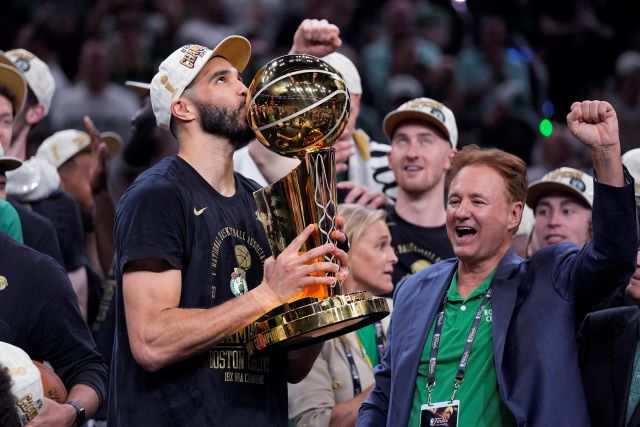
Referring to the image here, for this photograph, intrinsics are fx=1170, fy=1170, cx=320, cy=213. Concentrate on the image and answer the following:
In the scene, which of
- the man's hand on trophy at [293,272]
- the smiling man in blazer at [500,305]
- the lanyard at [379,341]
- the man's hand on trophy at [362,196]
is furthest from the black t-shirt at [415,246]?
the man's hand on trophy at [293,272]

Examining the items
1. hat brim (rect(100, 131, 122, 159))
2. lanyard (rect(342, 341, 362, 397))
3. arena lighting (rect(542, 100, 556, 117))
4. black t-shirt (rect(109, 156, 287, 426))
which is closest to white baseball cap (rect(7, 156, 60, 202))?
hat brim (rect(100, 131, 122, 159))

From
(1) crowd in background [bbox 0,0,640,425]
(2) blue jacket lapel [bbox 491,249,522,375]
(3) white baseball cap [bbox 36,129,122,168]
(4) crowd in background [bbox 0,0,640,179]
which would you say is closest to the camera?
(2) blue jacket lapel [bbox 491,249,522,375]

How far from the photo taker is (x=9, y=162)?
16.0ft

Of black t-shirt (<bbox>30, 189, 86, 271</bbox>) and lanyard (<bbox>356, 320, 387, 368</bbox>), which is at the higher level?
black t-shirt (<bbox>30, 189, 86, 271</bbox>)

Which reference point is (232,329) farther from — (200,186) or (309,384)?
(309,384)

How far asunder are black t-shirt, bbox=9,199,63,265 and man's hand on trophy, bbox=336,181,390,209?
1.59 m

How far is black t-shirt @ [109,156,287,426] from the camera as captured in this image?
394 centimetres

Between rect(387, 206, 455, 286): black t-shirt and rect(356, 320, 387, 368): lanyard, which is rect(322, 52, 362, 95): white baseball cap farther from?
rect(356, 320, 387, 368): lanyard

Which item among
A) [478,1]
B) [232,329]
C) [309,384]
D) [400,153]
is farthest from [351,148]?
[478,1]

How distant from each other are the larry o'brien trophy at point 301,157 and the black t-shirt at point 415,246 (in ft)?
7.03

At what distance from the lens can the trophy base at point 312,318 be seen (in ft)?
12.2

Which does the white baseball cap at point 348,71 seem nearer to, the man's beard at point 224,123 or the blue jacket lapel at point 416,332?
the blue jacket lapel at point 416,332

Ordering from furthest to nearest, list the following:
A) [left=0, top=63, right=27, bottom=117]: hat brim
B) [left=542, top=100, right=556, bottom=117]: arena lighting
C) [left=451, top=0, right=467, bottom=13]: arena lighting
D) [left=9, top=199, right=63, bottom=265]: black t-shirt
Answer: [left=451, top=0, right=467, bottom=13]: arena lighting, [left=542, top=100, right=556, bottom=117]: arena lighting, [left=0, top=63, right=27, bottom=117]: hat brim, [left=9, top=199, right=63, bottom=265]: black t-shirt

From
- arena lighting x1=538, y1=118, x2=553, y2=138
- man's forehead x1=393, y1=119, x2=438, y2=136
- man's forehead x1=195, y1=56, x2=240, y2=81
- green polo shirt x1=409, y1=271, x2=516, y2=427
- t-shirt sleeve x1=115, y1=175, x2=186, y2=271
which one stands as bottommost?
green polo shirt x1=409, y1=271, x2=516, y2=427
